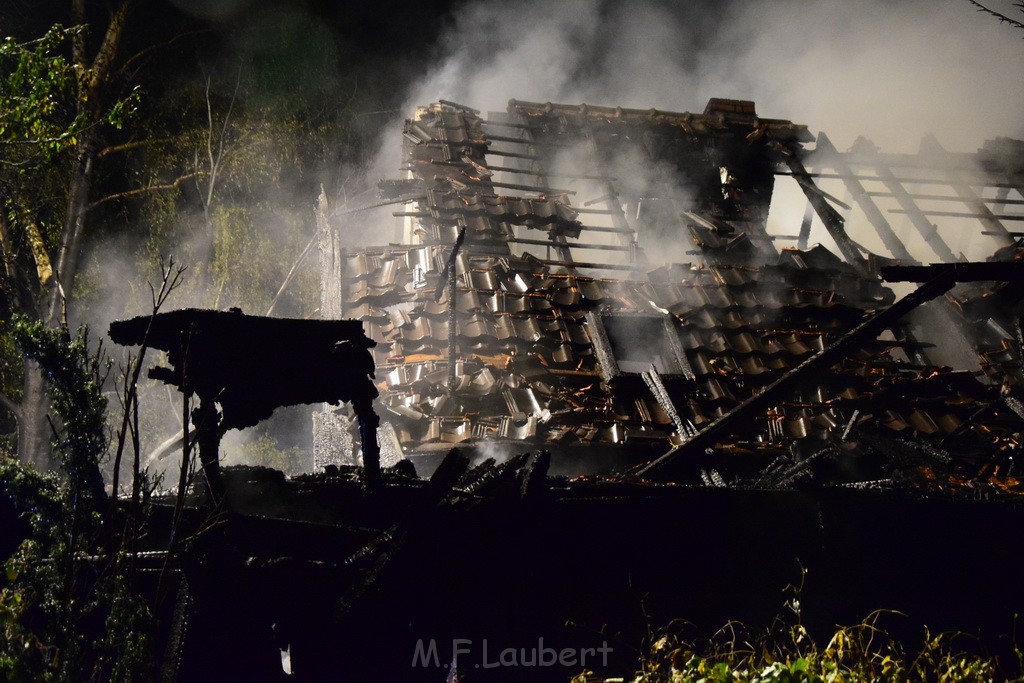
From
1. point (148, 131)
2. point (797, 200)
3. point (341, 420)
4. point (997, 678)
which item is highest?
point (148, 131)

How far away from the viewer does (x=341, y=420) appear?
28.5 feet

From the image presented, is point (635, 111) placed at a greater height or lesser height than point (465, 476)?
greater

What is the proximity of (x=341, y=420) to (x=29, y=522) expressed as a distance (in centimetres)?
404

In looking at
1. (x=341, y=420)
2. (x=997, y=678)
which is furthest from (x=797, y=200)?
(x=341, y=420)

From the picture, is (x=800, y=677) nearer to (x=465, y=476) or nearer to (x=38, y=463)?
(x=465, y=476)

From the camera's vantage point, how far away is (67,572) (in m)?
4.61

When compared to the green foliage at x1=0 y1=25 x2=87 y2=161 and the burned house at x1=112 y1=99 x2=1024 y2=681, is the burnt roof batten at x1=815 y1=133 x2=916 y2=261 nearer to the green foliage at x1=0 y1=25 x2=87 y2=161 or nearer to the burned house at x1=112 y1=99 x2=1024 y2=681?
the burned house at x1=112 y1=99 x2=1024 y2=681

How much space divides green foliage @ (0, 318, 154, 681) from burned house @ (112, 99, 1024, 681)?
22.0 inches

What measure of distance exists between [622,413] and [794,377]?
2660 millimetres

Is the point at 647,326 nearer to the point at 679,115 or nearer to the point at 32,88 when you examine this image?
the point at 679,115

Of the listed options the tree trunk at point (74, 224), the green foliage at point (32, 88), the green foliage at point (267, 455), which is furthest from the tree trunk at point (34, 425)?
the green foliage at point (267, 455)

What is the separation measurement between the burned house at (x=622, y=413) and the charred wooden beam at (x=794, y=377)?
0.15 feet

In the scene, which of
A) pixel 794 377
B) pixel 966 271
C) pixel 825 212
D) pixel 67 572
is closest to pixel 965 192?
pixel 825 212

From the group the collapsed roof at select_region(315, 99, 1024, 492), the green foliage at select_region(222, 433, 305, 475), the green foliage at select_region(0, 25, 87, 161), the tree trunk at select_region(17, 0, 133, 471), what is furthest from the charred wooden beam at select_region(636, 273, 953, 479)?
the green foliage at select_region(222, 433, 305, 475)
